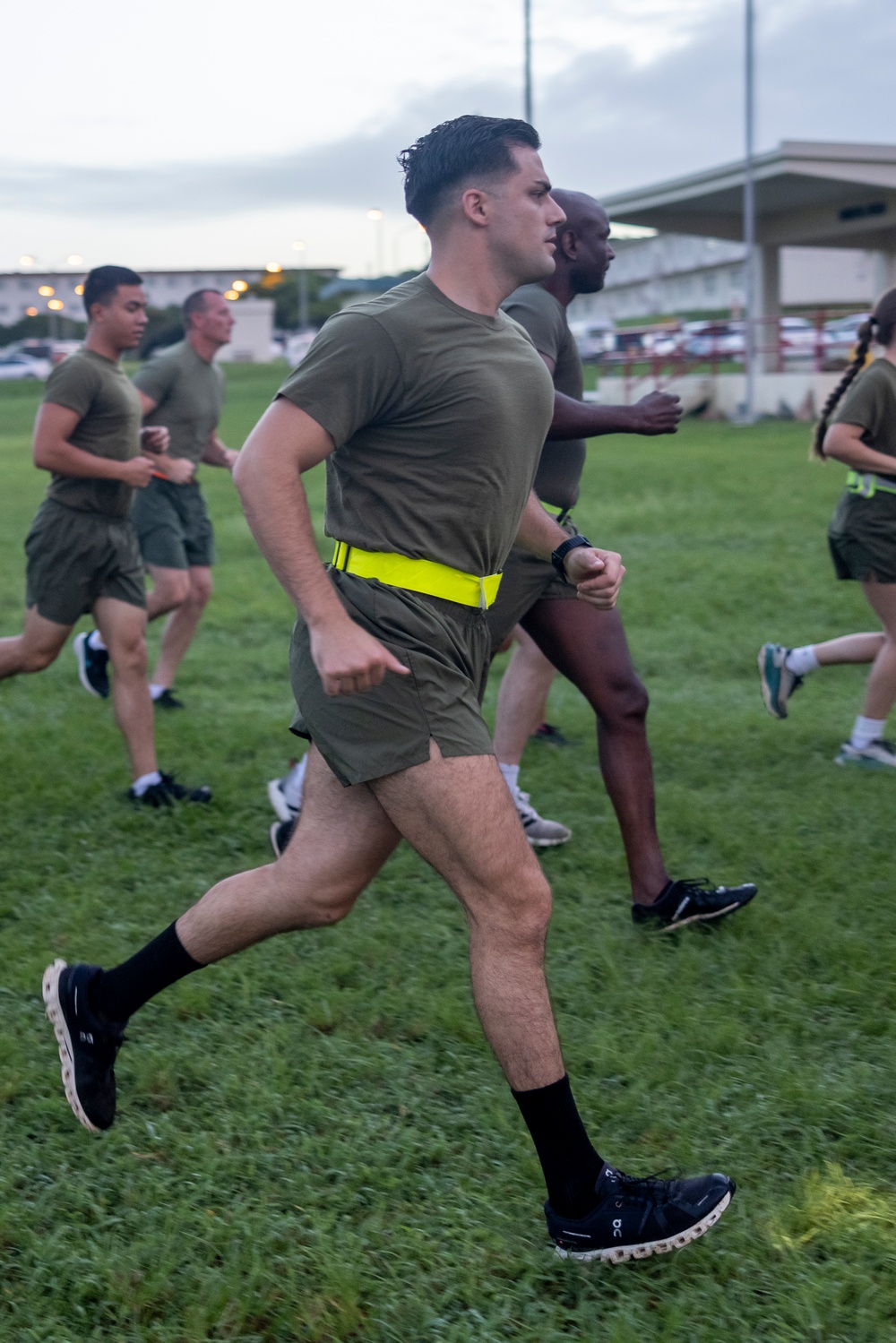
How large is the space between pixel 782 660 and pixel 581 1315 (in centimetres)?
496

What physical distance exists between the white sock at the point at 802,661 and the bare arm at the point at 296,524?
4842 mm

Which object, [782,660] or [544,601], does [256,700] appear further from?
[544,601]

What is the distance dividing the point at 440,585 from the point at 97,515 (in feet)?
11.5

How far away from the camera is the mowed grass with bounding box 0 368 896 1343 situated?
2.76 meters

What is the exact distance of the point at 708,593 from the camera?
1172 centimetres

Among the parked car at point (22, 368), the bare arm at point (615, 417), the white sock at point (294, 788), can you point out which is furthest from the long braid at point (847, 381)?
the parked car at point (22, 368)

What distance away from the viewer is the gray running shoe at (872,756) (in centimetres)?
684

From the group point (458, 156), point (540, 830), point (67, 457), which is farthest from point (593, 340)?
point (458, 156)

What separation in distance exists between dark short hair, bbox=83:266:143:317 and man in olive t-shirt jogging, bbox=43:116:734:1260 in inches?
131

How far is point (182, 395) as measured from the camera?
7.99 metres

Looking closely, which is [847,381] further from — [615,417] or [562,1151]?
[562,1151]

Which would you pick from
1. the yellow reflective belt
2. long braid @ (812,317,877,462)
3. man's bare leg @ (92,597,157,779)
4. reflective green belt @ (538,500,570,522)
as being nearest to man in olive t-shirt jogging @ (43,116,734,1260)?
the yellow reflective belt

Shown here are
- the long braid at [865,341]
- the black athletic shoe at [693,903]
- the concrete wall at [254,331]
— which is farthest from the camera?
the concrete wall at [254,331]

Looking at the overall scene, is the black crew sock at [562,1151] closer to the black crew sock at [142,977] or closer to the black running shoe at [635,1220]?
the black running shoe at [635,1220]
